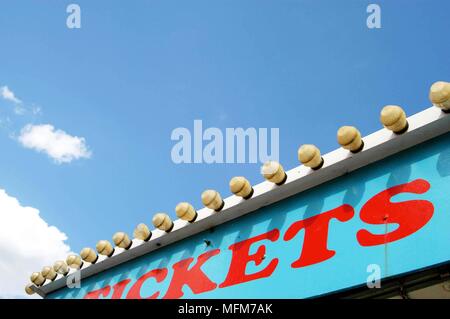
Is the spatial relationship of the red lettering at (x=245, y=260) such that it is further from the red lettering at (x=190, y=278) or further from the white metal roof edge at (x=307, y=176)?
the white metal roof edge at (x=307, y=176)

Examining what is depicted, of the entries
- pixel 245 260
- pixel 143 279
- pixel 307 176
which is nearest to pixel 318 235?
pixel 307 176

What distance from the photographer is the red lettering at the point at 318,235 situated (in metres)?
4.78

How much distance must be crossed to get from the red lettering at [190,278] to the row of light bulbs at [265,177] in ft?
1.52

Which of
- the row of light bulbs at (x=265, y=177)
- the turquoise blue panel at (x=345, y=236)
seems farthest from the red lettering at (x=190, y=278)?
the row of light bulbs at (x=265, y=177)

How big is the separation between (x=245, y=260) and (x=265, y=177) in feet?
3.02

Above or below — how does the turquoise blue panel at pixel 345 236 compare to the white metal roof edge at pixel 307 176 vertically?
below

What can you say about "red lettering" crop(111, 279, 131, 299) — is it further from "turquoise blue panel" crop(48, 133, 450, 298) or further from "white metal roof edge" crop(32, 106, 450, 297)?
"turquoise blue panel" crop(48, 133, 450, 298)

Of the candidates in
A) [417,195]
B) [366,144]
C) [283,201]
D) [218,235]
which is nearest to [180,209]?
[218,235]

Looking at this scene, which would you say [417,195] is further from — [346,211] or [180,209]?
[180,209]

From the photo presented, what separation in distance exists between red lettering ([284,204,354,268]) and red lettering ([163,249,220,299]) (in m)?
1.23

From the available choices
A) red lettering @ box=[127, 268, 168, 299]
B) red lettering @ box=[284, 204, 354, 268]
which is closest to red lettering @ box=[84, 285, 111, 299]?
red lettering @ box=[127, 268, 168, 299]

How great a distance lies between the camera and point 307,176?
5176 mm

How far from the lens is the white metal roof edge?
14.7ft

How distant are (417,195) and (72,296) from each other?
5.63 metres
